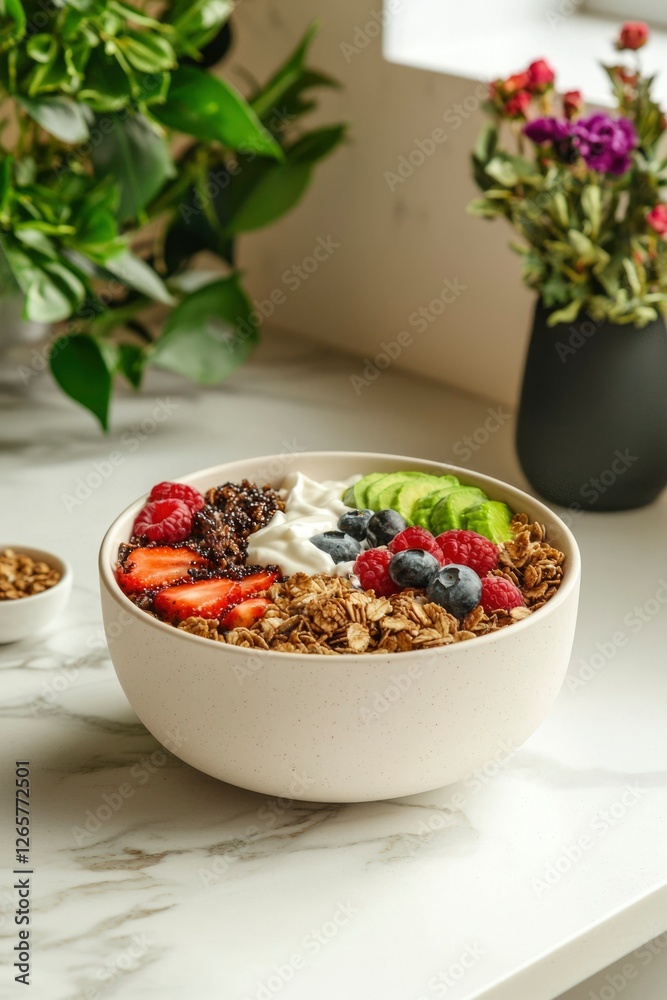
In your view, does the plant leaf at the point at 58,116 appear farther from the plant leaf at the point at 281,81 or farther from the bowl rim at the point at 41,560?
the bowl rim at the point at 41,560

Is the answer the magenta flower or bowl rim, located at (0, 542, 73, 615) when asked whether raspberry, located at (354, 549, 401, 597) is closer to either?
bowl rim, located at (0, 542, 73, 615)

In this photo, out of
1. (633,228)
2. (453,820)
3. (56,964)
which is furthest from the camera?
(633,228)

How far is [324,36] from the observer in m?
1.58

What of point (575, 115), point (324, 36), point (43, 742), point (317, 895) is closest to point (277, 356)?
point (324, 36)

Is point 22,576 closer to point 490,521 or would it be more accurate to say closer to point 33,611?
point 33,611

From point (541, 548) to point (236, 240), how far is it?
3.50 ft

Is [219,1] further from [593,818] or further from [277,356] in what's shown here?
[593,818]

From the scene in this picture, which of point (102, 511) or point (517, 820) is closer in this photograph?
point (517, 820)

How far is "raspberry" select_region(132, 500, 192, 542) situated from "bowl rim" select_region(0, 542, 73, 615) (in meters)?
0.16

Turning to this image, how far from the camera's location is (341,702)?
69 centimetres

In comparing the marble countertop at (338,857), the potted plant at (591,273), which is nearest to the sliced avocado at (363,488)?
the marble countertop at (338,857)

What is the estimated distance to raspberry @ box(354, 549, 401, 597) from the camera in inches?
31.1

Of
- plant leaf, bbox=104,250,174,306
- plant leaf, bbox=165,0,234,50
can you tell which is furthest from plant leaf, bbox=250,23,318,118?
plant leaf, bbox=104,250,174,306

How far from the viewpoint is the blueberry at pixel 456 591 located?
0.75 metres
